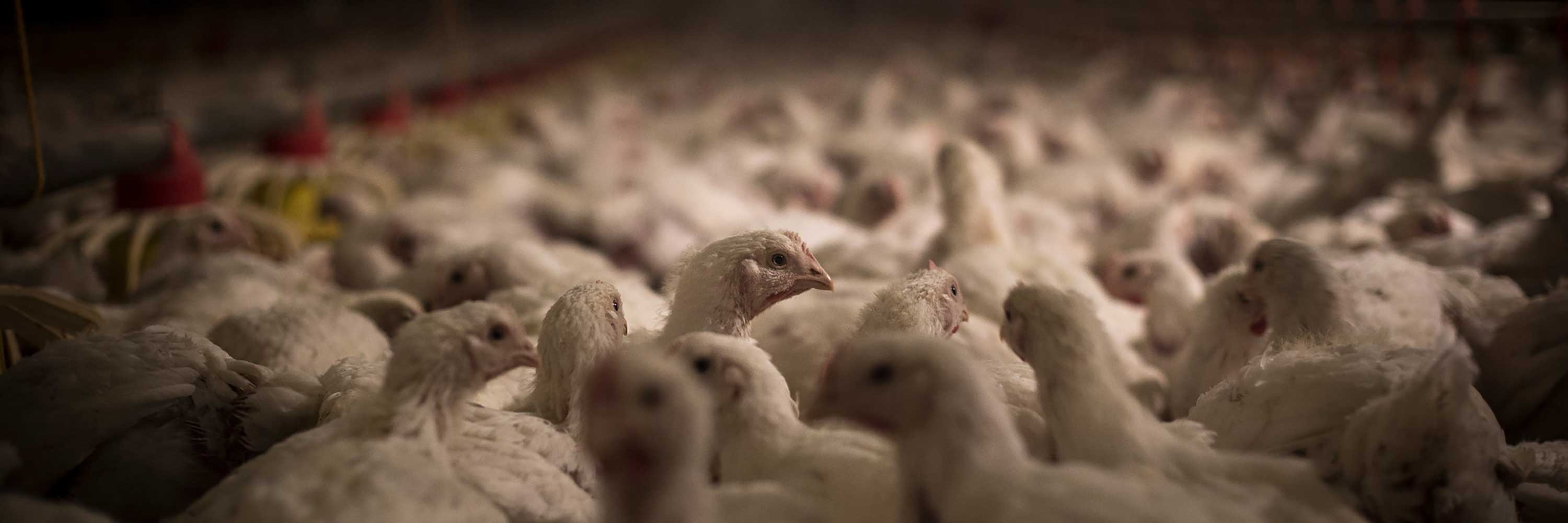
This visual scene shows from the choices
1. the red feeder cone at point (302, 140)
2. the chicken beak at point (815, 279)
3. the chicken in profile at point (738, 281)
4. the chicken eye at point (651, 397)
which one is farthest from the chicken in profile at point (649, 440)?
the red feeder cone at point (302, 140)

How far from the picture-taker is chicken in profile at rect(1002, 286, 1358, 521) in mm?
1572

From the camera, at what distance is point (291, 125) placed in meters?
4.78

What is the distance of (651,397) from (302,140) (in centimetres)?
419

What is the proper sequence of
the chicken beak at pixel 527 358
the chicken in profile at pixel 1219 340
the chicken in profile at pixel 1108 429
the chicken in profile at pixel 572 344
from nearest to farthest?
the chicken in profile at pixel 1108 429, the chicken beak at pixel 527 358, the chicken in profile at pixel 572 344, the chicken in profile at pixel 1219 340

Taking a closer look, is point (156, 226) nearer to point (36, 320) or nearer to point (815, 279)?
point (36, 320)

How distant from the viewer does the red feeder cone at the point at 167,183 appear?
351 cm

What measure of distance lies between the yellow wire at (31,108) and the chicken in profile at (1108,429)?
7.86ft

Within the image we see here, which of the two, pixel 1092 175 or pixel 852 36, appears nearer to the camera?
pixel 1092 175

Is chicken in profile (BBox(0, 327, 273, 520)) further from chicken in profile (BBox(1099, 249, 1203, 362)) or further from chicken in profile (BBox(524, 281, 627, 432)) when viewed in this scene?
chicken in profile (BBox(1099, 249, 1203, 362))

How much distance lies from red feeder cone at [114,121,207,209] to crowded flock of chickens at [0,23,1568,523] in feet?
0.15

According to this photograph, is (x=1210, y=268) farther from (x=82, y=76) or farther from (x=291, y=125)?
(x=82, y=76)

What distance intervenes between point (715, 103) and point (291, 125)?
4388 millimetres

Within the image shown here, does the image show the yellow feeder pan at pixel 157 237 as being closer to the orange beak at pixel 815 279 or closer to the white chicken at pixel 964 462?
the orange beak at pixel 815 279

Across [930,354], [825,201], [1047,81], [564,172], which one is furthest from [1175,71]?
[930,354]
